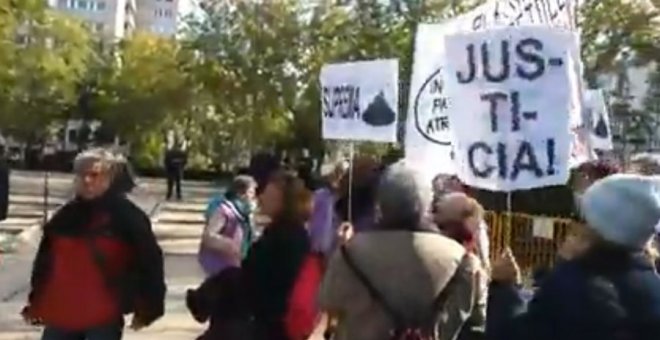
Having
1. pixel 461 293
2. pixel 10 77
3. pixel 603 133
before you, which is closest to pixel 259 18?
pixel 10 77

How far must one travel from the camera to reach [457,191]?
8.41 m

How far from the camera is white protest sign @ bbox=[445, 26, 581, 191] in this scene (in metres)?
8.75

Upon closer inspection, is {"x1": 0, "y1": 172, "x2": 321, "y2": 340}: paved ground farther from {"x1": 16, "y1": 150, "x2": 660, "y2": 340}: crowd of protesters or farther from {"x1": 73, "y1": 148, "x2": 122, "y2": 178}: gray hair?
{"x1": 73, "y1": 148, "x2": 122, "y2": 178}: gray hair

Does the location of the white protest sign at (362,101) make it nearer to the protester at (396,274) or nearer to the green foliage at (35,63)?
the protester at (396,274)

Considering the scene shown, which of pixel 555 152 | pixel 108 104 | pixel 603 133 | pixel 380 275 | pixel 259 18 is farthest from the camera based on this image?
pixel 108 104

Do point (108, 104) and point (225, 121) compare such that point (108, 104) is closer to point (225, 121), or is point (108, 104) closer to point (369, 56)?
point (225, 121)

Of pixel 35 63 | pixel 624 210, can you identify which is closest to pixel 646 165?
pixel 624 210

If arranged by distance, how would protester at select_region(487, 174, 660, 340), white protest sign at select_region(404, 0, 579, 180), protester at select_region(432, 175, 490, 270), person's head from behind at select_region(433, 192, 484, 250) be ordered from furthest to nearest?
white protest sign at select_region(404, 0, 579, 180), protester at select_region(432, 175, 490, 270), person's head from behind at select_region(433, 192, 484, 250), protester at select_region(487, 174, 660, 340)

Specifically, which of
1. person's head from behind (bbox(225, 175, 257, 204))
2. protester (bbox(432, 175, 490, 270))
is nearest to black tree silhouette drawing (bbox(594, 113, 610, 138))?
protester (bbox(432, 175, 490, 270))

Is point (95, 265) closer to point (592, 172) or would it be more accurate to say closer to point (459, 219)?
point (459, 219)

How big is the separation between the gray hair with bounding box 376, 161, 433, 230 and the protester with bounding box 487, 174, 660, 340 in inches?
41.3

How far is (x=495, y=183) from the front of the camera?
29.3 feet

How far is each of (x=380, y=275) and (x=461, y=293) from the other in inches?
14.0

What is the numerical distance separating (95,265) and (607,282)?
148 inches
